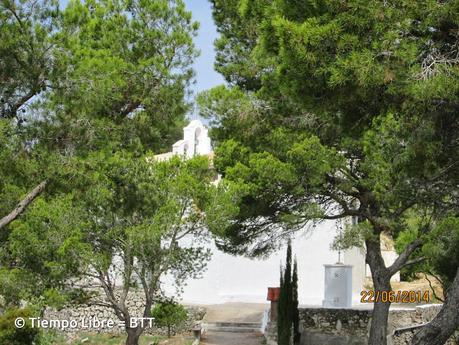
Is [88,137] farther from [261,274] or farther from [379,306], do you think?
[261,274]

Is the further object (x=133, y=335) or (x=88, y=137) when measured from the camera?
(x=133, y=335)

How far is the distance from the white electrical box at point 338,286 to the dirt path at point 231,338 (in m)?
3.88

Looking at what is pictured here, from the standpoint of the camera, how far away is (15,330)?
13.9 m

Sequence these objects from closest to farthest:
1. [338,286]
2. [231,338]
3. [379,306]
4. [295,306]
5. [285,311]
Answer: [379,306] → [285,311] → [295,306] → [231,338] → [338,286]

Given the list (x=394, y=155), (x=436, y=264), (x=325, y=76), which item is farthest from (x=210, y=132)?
(x=325, y=76)

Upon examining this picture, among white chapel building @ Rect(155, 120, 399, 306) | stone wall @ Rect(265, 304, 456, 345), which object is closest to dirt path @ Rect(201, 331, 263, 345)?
stone wall @ Rect(265, 304, 456, 345)

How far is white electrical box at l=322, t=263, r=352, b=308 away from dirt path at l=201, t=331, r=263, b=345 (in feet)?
12.7

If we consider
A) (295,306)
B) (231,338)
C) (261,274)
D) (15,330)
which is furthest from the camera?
(261,274)

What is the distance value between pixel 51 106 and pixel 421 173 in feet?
19.2

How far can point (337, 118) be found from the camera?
10.0m

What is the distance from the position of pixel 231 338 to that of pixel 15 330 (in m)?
6.53

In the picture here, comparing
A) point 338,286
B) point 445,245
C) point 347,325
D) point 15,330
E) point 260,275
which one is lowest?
point 15,330

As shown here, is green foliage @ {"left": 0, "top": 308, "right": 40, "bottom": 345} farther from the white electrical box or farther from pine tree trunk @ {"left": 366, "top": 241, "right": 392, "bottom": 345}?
the white electrical box

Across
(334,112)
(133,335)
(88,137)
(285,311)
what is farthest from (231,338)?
(334,112)
